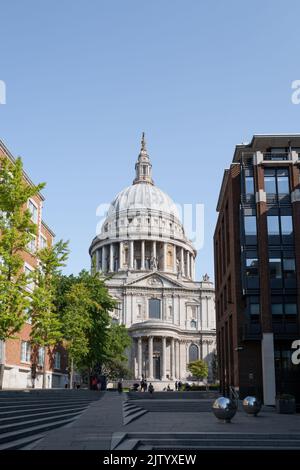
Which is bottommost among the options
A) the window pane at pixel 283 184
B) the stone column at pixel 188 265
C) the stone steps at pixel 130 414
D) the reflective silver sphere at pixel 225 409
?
the stone steps at pixel 130 414

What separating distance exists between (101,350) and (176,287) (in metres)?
60.7

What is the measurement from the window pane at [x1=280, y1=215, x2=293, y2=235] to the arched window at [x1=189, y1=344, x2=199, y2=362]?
239 ft

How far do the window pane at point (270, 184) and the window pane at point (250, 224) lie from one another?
8.63 ft

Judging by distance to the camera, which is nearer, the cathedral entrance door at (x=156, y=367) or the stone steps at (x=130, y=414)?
the stone steps at (x=130, y=414)

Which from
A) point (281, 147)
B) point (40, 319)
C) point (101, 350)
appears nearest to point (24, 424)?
point (40, 319)

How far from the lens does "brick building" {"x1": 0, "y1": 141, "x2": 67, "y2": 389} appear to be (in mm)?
39875

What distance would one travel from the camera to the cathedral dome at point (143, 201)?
145 m

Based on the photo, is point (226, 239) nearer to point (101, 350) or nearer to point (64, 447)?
point (101, 350)

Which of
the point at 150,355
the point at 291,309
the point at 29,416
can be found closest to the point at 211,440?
the point at 29,416

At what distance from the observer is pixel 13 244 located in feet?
105

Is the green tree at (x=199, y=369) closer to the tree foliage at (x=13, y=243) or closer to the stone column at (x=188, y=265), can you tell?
the stone column at (x=188, y=265)

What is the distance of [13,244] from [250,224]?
796 inches

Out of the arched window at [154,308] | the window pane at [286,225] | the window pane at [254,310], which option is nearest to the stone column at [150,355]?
the arched window at [154,308]

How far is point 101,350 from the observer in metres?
58.7
